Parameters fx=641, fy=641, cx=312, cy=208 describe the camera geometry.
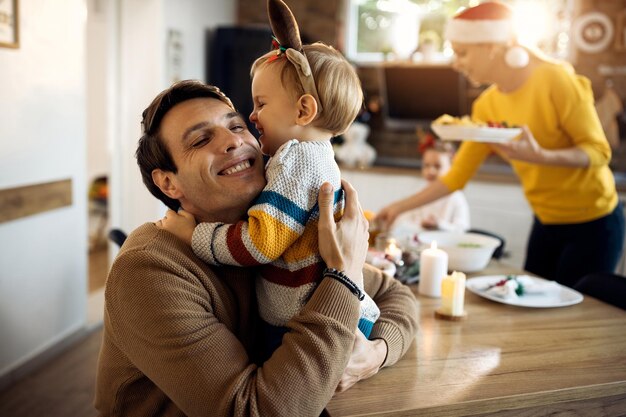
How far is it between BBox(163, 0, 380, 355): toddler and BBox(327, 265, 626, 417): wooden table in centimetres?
16

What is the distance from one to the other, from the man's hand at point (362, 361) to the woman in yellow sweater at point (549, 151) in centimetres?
125

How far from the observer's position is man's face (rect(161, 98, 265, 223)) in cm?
126

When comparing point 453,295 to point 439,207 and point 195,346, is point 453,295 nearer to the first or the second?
point 195,346

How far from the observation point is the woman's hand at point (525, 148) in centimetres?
239

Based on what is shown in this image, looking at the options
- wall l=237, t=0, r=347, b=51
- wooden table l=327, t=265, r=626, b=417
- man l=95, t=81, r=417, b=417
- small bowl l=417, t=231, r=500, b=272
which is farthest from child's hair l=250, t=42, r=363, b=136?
wall l=237, t=0, r=347, b=51

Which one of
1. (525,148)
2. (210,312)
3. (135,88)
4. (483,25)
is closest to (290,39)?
(210,312)

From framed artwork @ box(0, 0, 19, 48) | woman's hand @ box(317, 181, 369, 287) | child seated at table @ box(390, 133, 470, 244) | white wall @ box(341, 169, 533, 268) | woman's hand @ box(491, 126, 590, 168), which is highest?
framed artwork @ box(0, 0, 19, 48)

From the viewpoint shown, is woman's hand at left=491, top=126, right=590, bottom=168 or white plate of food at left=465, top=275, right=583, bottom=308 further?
woman's hand at left=491, top=126, right=590, bottom=168

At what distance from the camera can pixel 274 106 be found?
1.33m

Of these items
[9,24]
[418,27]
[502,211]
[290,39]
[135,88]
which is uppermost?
[418,27]

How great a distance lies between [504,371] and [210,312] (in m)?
0.64

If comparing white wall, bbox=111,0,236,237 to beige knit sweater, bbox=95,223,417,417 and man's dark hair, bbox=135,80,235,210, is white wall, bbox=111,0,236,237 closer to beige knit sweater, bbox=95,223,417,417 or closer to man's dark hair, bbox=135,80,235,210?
man's dark hair, bbox=135,80,235,210

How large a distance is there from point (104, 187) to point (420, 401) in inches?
206

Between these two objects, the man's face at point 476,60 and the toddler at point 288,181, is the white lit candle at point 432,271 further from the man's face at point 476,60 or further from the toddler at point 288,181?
the man's face at point 476,60
